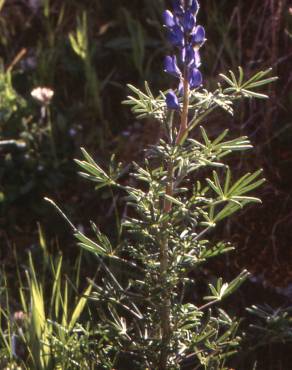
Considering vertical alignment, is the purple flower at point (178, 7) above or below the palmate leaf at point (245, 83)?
above

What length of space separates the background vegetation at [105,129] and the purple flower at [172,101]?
79 centimetres

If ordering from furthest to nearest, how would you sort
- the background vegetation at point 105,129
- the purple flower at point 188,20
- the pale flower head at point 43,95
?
the pale flower head at point 43,95 → the background vegetation at point 105,129 → the purple flower at point 188,20

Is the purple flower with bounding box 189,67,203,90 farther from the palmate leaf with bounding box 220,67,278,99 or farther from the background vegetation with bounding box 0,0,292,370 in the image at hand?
the background vegetation with bounding box 0,0,292,370

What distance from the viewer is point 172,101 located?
193cm

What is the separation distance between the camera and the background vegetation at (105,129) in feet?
9.55

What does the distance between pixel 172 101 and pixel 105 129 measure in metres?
1.71

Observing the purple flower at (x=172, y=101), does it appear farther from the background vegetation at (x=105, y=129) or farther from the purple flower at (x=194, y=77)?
the background vegetation at (x=105, y=129)

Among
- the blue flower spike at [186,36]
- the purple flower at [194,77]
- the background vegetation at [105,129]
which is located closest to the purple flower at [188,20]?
the blue flower spike at [186,36]

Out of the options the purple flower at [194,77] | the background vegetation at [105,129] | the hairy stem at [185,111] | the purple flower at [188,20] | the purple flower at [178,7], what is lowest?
the background vegetation at [105,129]

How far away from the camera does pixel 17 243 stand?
331 cm

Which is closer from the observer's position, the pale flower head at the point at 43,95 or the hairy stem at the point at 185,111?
the hairy stem at the point at 185,111

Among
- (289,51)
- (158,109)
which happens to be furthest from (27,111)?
(158,109)

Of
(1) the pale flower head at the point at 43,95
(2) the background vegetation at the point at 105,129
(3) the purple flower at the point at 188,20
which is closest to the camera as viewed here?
(3) the purple flower at the point at 188,20

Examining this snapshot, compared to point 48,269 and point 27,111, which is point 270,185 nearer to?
point 48,269
